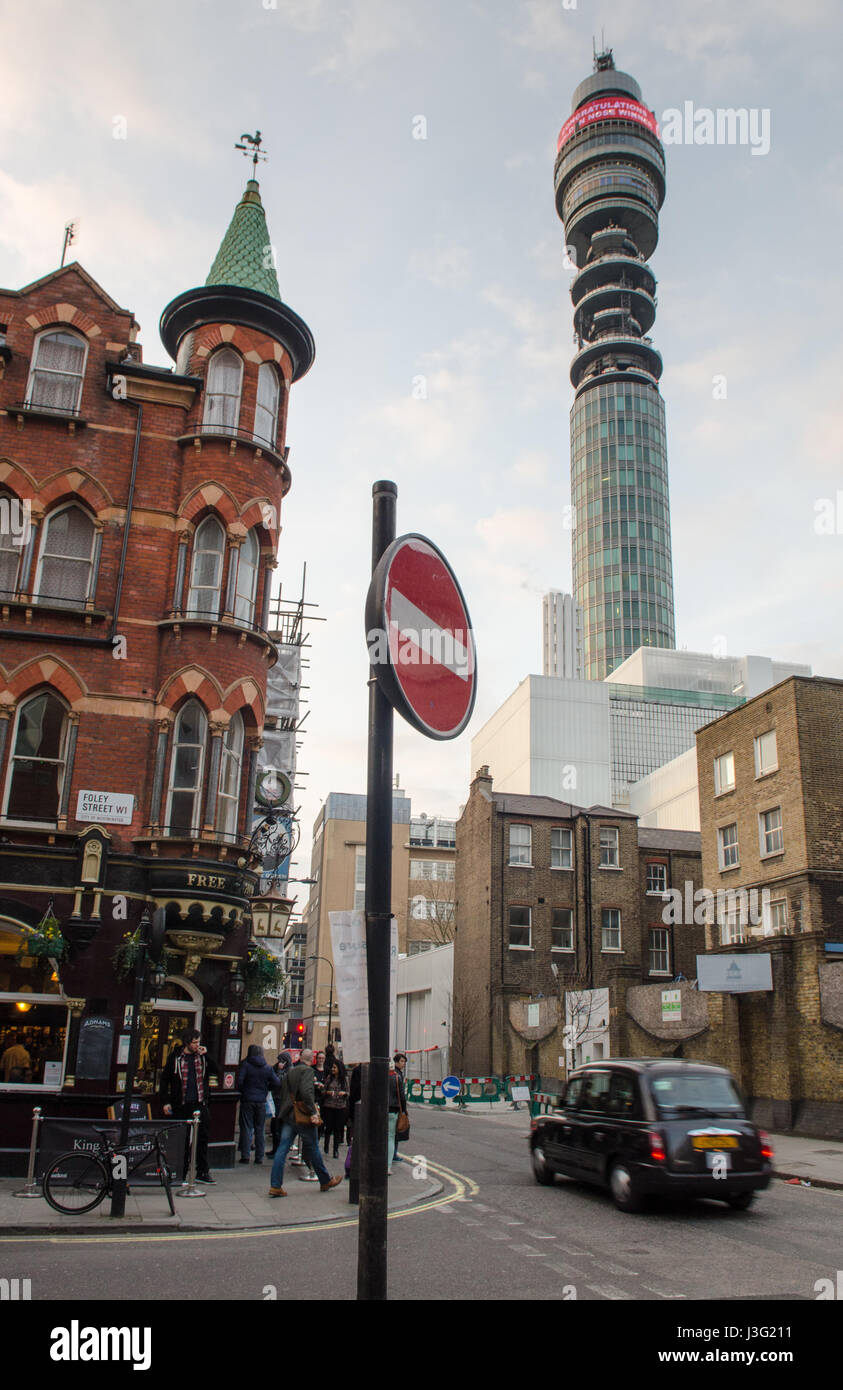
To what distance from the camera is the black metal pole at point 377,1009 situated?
3930 mm

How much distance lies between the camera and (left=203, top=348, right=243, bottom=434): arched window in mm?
18984

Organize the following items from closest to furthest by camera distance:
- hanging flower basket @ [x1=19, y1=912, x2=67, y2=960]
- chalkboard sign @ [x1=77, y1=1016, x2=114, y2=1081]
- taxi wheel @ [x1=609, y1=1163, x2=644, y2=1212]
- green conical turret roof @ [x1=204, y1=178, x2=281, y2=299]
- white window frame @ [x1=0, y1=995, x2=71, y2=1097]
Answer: taxi wheel @ [x1=609, y1=1163, x2=644, y2=1212] < hanging flower basket @ [x1=19, y1=912, x2=67, y2=960] < white window frame @ [x1=0, y1=995, x2=71, y2=1097] < chalkboard sign @ [x1=77, y1=1016, x2=114, y2=1081] < green conical turret roof @ [x1=204, y1=178, x2=281, y2=299]

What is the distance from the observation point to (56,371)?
18.6m

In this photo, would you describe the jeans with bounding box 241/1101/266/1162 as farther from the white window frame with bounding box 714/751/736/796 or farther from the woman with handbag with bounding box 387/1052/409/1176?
the white window frame with bounding box 714/751/736/796

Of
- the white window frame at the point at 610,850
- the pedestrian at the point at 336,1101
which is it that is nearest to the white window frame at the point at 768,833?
the white window frame at the point at 610,850

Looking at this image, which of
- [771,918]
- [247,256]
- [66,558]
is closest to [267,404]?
[247,256]

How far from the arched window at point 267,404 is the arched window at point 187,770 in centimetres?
543

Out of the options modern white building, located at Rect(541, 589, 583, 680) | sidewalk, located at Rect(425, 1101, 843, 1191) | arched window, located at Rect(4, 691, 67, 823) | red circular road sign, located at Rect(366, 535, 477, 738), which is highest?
modern white building, located at Rect(541, 589, 583, 680)

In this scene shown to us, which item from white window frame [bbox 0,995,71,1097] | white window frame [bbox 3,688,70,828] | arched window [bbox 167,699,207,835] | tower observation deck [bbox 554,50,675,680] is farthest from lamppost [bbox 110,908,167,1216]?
tower observation deck [bbox 554,50,675,680]

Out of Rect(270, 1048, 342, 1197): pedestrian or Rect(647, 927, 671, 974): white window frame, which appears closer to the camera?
Rect(270, 1048, 342, 1197): pedestrian

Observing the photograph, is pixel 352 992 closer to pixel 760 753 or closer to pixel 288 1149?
pixel 288 1149

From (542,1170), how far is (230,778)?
26.3 ft

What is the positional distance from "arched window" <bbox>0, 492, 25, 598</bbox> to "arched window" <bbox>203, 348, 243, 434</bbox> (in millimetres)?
3665

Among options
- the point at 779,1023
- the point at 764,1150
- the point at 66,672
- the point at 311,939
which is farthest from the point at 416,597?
the point at 311,939
